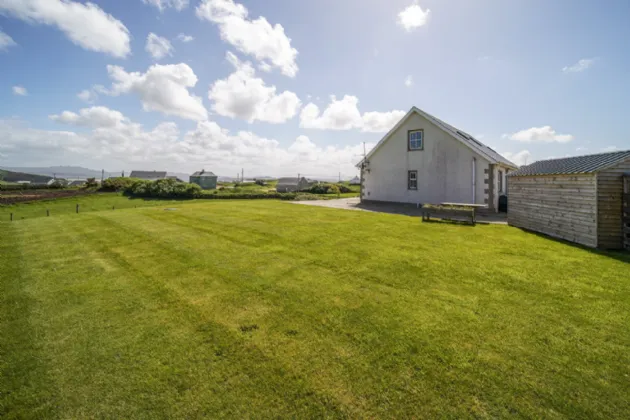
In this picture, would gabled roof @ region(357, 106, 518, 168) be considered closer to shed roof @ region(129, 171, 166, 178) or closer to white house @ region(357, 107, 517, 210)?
A: white house @ region(357, 107, 517, 210)

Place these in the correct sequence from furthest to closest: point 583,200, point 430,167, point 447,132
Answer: point 430,167 → point 447,132 → point 583,200

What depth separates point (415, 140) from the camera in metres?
20.4

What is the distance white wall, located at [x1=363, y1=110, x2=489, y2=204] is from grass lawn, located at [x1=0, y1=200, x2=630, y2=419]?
428 inches

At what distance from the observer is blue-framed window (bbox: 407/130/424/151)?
1995 centimetres

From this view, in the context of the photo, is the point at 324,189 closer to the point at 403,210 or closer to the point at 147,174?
the point at 403,210

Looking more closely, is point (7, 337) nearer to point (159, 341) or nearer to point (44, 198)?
point (159, 341)

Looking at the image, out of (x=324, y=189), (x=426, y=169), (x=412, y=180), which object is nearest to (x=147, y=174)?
(x=324, y=189)

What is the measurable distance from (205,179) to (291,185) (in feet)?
69.5

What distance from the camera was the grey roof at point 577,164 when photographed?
8.30 metres

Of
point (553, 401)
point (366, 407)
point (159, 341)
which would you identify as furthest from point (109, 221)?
point (553, 401)

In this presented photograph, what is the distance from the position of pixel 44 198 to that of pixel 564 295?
37318 millimetres

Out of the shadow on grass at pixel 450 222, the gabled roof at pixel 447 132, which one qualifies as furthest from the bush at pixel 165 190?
the shadow on grass at pixel 450 222

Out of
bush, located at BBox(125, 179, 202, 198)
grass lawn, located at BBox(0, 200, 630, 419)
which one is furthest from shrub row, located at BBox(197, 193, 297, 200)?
grass lawn, located at BBox(0, 200, 630, 419)

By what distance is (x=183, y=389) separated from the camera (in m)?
2.90
